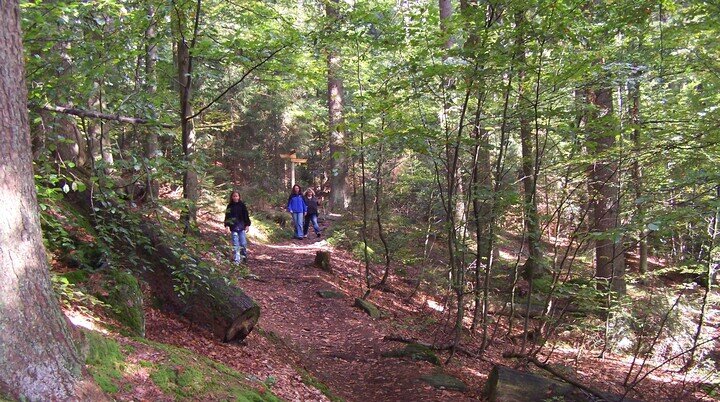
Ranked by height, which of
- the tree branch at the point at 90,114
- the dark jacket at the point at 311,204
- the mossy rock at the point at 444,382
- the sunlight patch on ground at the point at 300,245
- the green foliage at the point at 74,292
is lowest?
the mossy rock at the point at 444,382

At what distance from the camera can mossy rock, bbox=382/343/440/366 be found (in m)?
8.12

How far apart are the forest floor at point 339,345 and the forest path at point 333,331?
0.02 metres

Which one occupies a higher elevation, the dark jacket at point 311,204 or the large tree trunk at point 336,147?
the large tree trunk at point 336,147

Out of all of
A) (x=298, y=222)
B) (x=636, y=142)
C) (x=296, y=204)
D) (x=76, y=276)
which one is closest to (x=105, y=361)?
(x=76, y=276)

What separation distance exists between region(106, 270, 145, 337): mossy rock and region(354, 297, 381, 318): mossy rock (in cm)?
581

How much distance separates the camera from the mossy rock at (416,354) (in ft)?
26.7

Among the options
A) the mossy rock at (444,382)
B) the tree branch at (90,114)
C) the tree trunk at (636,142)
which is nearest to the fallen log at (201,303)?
the tree branch at (90,114)

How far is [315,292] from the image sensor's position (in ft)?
35.9

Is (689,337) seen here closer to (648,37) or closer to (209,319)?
(648,37)

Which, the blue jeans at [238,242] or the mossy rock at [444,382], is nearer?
the mossy rock at [444,382]

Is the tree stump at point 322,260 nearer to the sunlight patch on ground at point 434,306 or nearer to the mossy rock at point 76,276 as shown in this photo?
the sunlight patch on ground at point 434,306

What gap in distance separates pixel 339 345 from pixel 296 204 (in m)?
7.55

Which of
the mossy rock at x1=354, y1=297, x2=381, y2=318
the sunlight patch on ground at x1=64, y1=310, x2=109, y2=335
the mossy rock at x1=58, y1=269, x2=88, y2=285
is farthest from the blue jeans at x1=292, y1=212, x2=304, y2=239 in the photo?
the sunlight patch on ground at x1=64, y1=310, x2=109, y2=335

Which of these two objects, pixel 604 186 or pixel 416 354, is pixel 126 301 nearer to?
pixel 416 354
